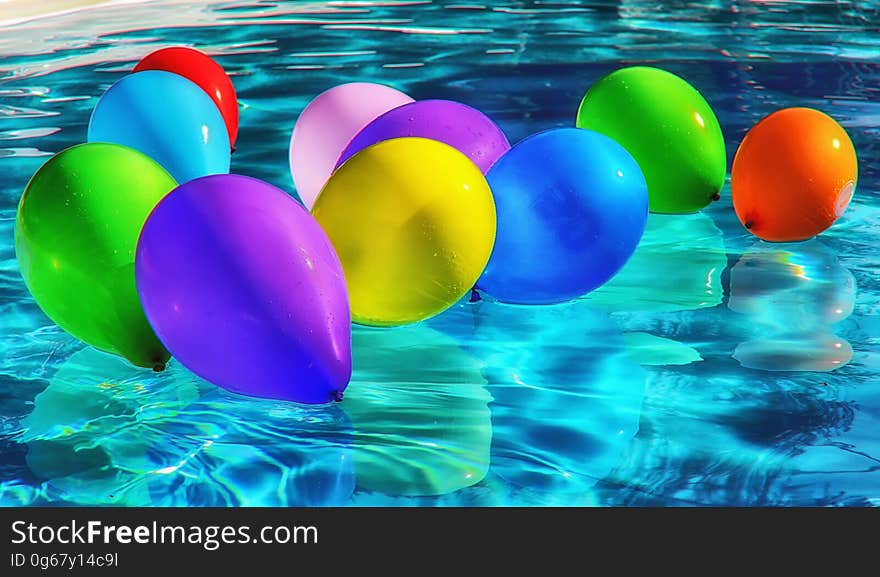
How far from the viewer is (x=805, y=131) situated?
3602 millimetres

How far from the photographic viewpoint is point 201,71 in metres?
4.38

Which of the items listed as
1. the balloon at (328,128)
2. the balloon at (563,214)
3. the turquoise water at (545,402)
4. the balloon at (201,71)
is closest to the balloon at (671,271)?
the turquoise water at (545,402)

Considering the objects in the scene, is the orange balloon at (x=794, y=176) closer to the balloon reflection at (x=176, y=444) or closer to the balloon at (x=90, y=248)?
the balloon reflection at (x=176, y=444)

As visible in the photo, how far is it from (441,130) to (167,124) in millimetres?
881

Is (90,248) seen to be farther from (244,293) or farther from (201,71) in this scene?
(201,71)

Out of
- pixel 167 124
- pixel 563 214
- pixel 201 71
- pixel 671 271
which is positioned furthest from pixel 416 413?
pixel 201 71

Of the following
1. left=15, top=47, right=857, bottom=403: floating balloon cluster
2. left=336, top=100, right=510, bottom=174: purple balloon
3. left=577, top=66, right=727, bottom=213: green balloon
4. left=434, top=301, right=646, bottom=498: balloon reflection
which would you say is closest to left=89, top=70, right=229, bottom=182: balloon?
left=15, top=47, right=857, bottom=403: floating balloon cluster

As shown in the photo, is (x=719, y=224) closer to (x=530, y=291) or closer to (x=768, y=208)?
(x=768, y=208)

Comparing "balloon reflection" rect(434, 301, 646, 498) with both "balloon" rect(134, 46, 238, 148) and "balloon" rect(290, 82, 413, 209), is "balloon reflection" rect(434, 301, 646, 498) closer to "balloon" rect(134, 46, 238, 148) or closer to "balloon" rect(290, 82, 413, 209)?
"balloon" rect(290, 82, 413, 209)

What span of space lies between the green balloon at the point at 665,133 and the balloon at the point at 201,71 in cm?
143

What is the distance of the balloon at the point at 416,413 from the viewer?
2.41m

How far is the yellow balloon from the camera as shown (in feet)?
A: 8.77

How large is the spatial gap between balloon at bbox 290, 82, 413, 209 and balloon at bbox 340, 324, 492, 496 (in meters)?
0.73

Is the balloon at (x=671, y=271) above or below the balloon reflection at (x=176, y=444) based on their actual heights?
below
